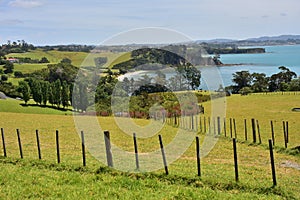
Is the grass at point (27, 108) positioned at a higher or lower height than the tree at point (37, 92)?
lower

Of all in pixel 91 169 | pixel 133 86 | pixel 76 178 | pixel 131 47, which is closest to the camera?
pixel 76 178

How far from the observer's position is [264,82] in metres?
117

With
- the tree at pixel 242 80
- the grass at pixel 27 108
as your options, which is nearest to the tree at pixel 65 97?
the grass at pixel 27 108

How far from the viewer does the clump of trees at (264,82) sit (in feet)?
358

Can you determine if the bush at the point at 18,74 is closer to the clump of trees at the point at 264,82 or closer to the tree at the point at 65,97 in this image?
the tree at the point at 65,97

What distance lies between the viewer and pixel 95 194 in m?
10.8

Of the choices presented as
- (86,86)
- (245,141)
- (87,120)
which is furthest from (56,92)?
(245,141)

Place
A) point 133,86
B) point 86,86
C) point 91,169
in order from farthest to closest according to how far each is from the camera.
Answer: point 86,86 → point 133,86 → point 91,169

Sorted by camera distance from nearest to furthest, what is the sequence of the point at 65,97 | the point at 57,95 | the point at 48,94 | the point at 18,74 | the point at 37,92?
the point at 65,97
the point at 57,95
the point at 48,94
the point at 37,92
the point at 18,74

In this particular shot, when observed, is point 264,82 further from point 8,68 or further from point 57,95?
point 8,68

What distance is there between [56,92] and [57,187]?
90660 millimetres

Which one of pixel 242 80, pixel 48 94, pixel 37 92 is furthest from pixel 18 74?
pixel 242 80

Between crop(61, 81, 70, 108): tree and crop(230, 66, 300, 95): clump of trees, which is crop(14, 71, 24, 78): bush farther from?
crop(230, 66, 300, 95): clump of trees

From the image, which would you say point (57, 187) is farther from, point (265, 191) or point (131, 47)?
point (131, 47)
